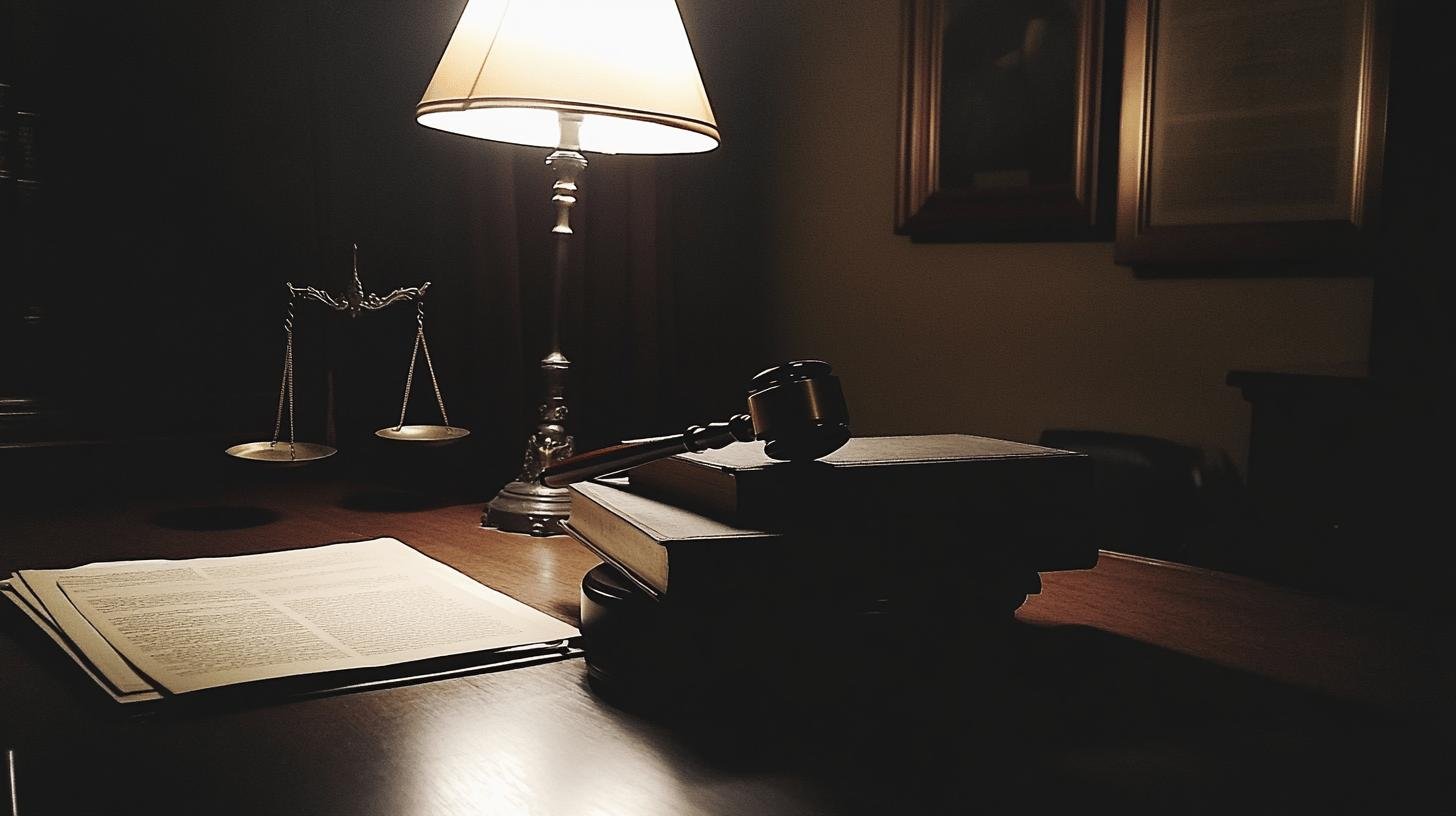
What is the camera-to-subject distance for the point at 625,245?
265cm

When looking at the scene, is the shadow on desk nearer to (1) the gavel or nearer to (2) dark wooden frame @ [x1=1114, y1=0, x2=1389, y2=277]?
(1) the gavel

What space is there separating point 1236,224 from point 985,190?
58 centimetres

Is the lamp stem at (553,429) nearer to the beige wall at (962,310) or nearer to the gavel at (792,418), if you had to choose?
the gavel at (792,418)

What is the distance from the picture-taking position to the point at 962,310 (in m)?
2.75

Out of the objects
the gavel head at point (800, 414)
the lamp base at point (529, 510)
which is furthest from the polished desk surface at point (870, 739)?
the lamp base at point (529, 510)

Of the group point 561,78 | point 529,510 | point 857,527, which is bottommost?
point 529,510

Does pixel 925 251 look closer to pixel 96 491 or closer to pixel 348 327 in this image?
pixel 348 327

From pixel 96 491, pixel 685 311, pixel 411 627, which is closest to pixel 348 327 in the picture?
pixel 96 491

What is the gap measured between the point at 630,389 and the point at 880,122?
91 centimetres

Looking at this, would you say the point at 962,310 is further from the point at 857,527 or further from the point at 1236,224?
the point at 857,527

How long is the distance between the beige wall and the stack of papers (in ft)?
5.65

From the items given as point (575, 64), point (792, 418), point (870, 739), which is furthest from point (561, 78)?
point (870, 739)

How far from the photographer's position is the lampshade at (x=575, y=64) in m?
1.23

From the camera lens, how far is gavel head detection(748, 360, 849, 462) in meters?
0.79
